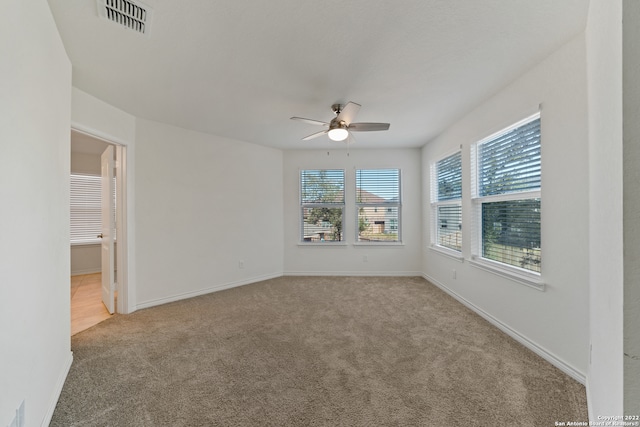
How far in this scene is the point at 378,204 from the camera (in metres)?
5.24

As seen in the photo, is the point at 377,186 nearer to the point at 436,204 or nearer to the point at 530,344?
the point at 436,204

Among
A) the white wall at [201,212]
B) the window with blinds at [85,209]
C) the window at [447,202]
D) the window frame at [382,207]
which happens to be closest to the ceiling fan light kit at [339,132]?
the window at [447,202]

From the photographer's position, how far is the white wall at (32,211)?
44.8 inches

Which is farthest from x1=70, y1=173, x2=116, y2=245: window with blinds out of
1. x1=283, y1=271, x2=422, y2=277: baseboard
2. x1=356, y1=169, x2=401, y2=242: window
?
x1=356, y1=169, x2=401, y2=242: window

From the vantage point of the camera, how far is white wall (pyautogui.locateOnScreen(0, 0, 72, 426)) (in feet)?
3.73

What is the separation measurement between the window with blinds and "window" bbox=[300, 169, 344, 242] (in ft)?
14.8

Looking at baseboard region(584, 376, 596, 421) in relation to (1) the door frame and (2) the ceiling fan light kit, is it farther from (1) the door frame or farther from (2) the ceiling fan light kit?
(1) the door frame

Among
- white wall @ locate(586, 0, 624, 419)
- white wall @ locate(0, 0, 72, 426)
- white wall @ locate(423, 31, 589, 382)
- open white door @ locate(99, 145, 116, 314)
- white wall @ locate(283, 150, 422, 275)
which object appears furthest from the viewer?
white wall @ locate(283, 150, 422, 275)

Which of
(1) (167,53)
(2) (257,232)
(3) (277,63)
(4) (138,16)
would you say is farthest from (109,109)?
(2) (257,232)

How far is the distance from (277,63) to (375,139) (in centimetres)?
267

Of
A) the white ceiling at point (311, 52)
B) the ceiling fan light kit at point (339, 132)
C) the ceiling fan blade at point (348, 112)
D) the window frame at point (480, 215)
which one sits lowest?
the window frame at point (480, 215)

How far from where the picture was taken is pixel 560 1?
5.18 feet

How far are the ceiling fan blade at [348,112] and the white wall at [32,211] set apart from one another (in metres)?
2.14

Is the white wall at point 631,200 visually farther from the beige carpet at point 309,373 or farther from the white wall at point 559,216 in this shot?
the white wall at point 559,216
